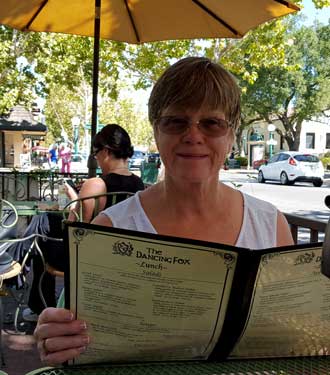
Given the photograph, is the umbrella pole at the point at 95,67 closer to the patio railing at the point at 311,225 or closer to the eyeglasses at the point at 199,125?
the patio railing at the point at 311,225

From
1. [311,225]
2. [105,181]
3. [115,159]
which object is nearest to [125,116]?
[115,159]

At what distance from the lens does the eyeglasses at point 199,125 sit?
1.38 m

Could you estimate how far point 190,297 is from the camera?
984 mm

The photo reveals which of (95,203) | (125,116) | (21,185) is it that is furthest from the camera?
(125,116)

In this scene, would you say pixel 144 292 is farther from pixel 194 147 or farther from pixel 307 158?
pixel 307 158

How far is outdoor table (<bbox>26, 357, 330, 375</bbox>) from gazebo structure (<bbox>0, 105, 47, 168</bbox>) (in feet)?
55.7

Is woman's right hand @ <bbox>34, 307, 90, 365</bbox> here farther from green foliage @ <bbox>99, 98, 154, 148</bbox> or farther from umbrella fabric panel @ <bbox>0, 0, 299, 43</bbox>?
green foliage @ <bbox>99, 98, 154, 148</bbox>

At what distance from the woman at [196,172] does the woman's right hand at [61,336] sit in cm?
48

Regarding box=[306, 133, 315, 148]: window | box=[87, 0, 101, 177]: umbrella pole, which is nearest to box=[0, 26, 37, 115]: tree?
box=[87, 0, 101, 177]: umbrella pole

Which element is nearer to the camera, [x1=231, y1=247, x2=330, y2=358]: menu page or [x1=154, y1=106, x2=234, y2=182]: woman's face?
[x1=231, y1=247, x2=330, y2=358]: menu page

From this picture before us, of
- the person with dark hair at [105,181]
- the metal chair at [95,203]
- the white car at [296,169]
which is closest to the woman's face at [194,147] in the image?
the metal chair at [95,203]

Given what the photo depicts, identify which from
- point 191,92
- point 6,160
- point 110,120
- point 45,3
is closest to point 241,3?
point 45,3

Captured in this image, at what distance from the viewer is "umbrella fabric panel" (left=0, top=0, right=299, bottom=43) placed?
3.33 metres

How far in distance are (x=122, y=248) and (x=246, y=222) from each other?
66 cm
